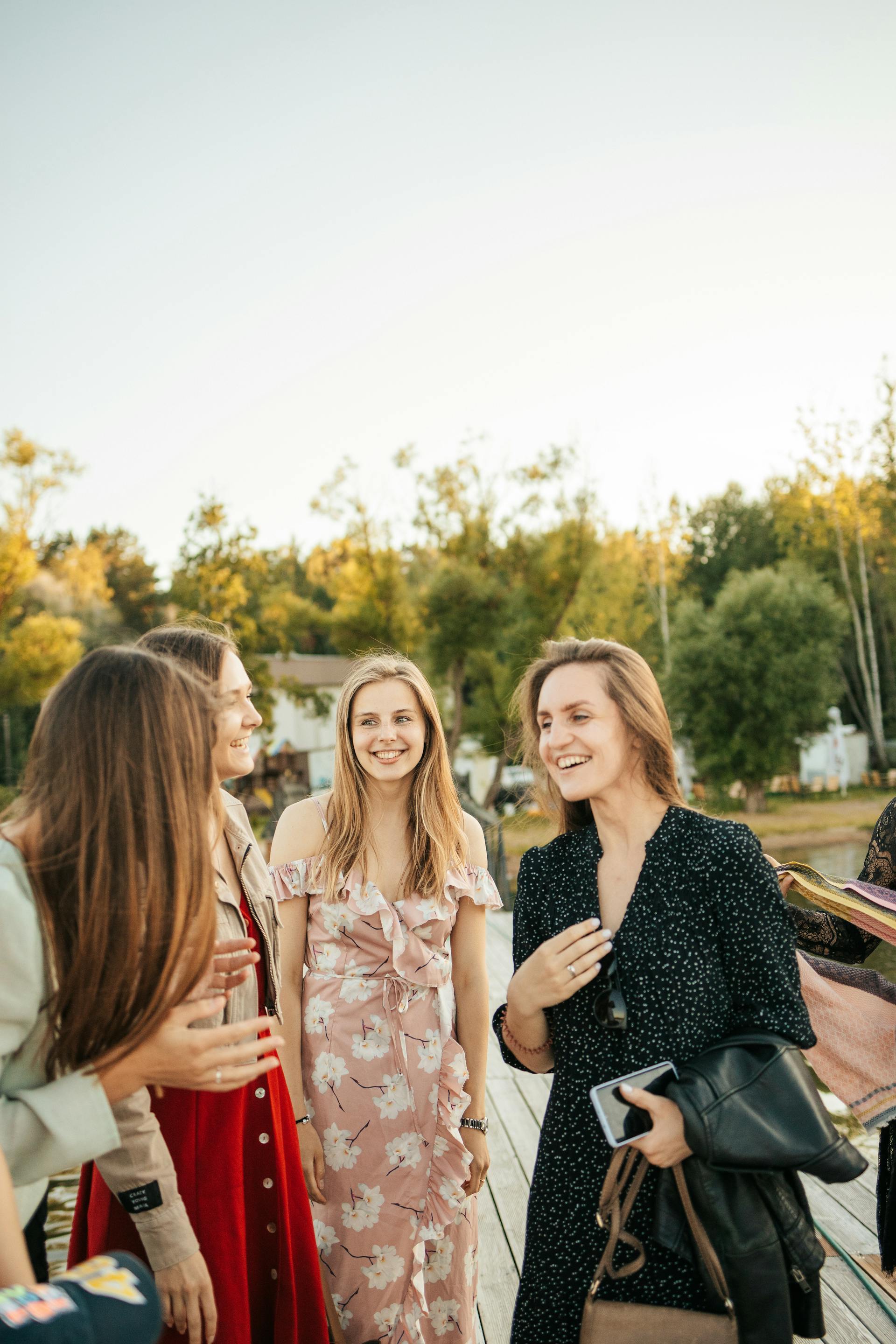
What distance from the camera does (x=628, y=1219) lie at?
59.1 inches

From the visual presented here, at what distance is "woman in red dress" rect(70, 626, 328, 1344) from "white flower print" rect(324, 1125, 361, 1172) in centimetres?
35

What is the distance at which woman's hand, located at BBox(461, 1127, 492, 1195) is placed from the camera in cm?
218

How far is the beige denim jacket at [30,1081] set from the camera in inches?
42.7

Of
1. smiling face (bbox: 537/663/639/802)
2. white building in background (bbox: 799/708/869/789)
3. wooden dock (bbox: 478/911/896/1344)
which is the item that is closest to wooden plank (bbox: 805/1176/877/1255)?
wooden dock (bbox: 478/911/896/1344)

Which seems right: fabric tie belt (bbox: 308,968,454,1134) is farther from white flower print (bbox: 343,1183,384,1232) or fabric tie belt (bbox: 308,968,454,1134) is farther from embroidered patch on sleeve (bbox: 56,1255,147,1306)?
embroidered patch on sleeve (bbox: 56,1255,147,1306)

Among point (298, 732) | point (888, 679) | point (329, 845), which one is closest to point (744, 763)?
point (888, 679)

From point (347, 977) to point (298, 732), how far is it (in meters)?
32.0

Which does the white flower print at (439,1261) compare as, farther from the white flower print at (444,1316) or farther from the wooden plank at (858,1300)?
the wooden plank at (858,1300)

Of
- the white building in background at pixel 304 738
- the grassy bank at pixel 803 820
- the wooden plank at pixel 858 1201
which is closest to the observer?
the wooden plank at pixel 858 1201

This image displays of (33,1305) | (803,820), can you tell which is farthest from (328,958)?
(803,820)

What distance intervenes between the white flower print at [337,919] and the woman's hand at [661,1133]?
95cm

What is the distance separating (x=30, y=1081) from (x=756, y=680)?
21.2m

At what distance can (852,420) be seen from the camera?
24859 mm

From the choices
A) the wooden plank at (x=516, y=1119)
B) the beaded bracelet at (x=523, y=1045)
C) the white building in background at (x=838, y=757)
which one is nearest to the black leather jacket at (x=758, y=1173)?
the beaded bracelet at (x=523, y=1045)
